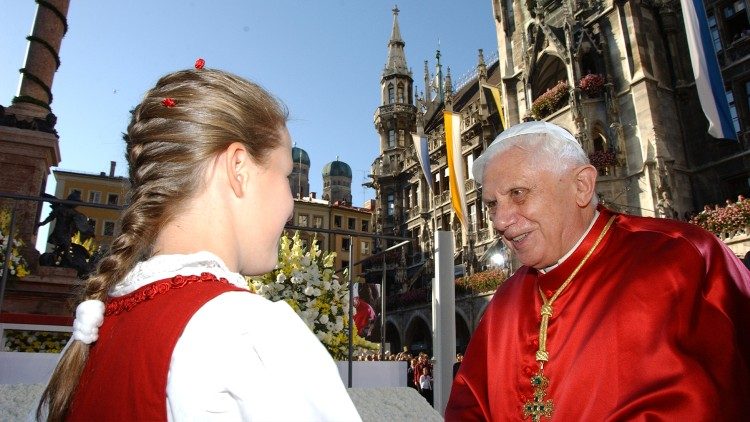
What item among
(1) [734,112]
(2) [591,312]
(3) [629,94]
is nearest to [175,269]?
(2) [591,312]

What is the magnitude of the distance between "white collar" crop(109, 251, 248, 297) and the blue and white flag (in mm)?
15138

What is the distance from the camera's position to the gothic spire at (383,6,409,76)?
46469 mm

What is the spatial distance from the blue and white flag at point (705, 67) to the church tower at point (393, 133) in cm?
2776

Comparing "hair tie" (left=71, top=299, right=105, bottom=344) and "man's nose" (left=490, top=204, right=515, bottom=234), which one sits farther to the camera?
"man's nose" (left=490, top=204, right=515, bottom=234)

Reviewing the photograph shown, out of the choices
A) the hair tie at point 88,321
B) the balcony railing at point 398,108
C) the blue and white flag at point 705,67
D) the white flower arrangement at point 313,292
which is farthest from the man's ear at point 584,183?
the balcony railing at point 398,108

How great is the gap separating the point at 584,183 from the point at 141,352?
2.57 m

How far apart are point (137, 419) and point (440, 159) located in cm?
3646

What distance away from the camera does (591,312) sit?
254 cm

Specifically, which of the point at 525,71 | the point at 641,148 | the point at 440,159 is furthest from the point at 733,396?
the point at 440,159

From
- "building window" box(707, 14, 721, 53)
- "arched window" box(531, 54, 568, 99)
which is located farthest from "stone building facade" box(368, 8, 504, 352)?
"building window" box(707, 14, 721, 53)

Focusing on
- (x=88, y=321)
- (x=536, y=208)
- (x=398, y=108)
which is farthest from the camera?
(x=398, y=108)

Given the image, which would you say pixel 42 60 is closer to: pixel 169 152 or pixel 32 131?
pixel 32 131

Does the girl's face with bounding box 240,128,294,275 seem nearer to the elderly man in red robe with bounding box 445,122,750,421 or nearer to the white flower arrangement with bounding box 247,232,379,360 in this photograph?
the elderly man in red robe with bounding box 445,122,750,421

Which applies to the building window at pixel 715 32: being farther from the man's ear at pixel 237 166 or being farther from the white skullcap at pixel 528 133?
the man's ear at pixel 237 166
